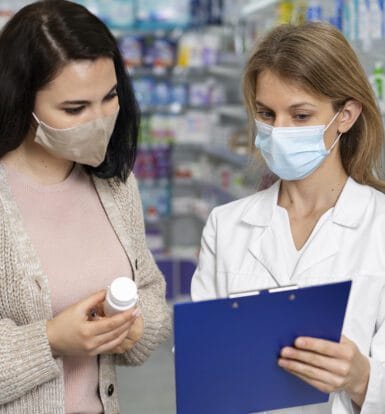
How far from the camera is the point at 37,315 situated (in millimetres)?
2016

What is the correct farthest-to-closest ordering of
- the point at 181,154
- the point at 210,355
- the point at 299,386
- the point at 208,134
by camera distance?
the point at 181,154
the point at 208,134
the point at 299,386
the point at 210,355

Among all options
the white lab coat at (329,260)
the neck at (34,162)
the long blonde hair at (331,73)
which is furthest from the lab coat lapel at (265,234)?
the neck at (34,162)

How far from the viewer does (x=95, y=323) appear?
1.86 meters

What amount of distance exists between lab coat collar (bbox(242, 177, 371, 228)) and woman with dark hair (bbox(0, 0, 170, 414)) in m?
0.36

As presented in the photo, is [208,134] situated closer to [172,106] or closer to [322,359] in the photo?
[172,106]

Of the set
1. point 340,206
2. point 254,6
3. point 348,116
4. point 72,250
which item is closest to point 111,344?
point 72,250

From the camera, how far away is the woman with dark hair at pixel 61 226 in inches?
76.1

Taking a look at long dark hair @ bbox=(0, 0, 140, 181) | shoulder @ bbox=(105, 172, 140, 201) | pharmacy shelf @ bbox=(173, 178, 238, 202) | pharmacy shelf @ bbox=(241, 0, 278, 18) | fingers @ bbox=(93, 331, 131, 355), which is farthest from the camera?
pharmacy shelf @ bbox=(173, 178, 238, 202)

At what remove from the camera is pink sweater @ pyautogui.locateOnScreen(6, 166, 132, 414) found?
2.09m

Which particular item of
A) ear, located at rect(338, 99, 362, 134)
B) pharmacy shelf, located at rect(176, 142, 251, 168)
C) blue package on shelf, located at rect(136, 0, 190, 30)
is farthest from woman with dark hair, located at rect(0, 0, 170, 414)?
blue package on shelf, located at rect(136, 0, 190, 30)

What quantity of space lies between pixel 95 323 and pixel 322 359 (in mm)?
538

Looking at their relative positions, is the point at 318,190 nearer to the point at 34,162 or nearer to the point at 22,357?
the point at 34,162

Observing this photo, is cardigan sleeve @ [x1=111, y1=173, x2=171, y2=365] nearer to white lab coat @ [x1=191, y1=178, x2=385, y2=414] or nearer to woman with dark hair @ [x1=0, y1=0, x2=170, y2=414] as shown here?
woman with dark hair @ [x1=0, y1=0, x2=170, y2=414]

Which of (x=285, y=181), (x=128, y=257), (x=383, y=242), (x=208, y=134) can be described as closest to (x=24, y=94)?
(x=128, y=257)
